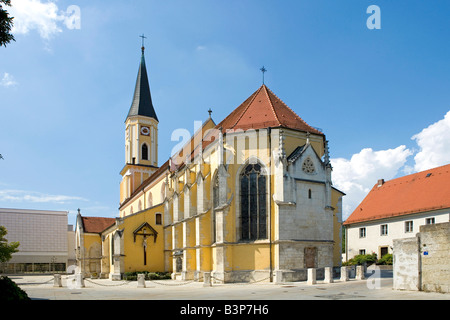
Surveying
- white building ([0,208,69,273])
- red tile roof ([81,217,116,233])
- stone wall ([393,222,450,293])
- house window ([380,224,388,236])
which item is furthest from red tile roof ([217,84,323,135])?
white building ([0,208,69,273])

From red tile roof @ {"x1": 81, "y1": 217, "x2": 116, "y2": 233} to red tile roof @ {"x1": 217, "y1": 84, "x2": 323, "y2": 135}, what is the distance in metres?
29.4

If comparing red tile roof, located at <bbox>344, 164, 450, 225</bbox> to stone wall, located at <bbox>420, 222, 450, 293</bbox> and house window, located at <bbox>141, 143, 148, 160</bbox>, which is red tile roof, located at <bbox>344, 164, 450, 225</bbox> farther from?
house window, located at <bbox>141, 143, 148, 160</bbox>

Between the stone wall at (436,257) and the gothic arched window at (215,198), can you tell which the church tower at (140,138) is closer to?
the gothic arched window at (215,198)

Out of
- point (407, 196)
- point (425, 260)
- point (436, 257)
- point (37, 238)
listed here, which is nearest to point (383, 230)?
point (407, 196)

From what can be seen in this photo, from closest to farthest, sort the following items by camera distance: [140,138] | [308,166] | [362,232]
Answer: [308,166]
[362,232]
[140,138]

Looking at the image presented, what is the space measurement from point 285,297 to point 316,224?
35.6 ft

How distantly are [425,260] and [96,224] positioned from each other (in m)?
44.4

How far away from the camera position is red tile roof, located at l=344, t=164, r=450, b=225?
3881 cm

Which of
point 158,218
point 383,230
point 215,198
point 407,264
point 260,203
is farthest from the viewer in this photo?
point 383,230

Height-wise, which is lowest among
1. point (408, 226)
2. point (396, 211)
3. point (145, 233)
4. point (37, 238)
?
point (37, 238)

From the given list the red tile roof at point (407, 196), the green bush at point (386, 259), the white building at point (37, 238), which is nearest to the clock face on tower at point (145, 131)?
the white building at point (37, 238)

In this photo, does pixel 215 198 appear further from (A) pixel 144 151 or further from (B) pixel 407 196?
(A) pixel 144 151

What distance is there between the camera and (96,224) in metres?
54.4
